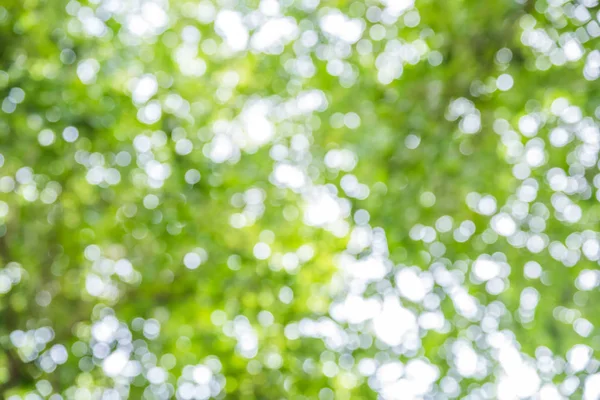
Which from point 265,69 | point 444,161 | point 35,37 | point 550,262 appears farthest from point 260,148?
→ point 550,262

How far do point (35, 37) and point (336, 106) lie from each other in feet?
2.21

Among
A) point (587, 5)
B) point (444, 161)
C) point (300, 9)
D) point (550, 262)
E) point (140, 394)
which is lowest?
point (140, 394)

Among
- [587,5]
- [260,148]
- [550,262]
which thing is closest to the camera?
[587,5]

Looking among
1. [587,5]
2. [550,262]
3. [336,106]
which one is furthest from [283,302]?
[587,5]

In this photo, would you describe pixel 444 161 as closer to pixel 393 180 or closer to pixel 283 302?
pixel 393 180

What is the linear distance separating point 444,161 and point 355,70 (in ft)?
1.00

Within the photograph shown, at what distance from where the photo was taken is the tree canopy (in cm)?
163

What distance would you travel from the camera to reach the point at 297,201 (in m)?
1.81

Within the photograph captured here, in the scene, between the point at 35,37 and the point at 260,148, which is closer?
the point at 35,37

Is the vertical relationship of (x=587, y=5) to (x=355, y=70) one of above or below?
above

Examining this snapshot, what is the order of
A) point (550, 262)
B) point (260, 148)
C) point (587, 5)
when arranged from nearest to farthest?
point (587, 5), point (550, 262), point (260, 148)

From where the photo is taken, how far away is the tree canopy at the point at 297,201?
5.36 ft

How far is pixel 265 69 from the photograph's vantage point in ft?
5.79

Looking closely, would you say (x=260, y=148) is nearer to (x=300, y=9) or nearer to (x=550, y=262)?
(x=300, y=9)
